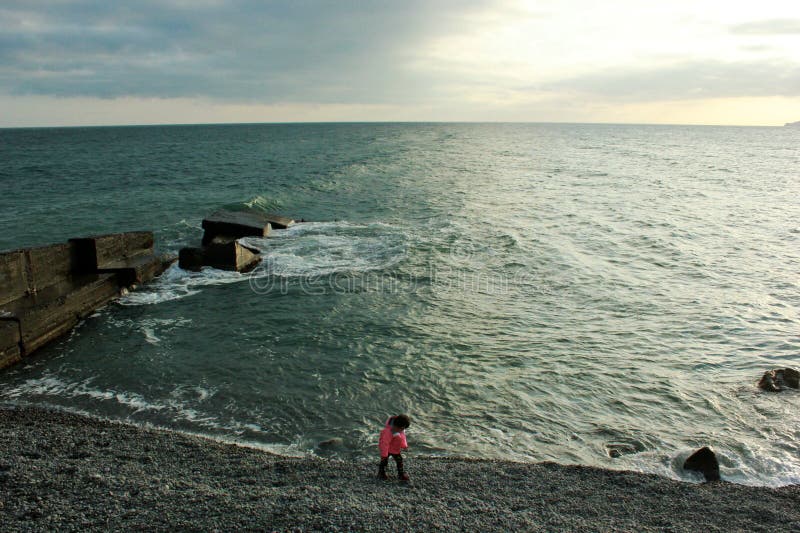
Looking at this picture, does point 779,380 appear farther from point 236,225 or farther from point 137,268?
point 236,225

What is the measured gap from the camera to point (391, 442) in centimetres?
784

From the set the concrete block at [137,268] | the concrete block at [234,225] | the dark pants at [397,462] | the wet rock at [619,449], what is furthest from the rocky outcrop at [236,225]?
the wet rock at [619,449]

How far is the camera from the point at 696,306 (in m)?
17.2

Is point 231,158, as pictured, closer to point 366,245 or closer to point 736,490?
point 366,245

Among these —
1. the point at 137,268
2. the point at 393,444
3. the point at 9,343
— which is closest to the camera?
the point at 393,444

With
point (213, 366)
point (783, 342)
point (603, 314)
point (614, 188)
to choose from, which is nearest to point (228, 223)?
point (213, 366)

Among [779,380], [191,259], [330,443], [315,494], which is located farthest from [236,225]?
[779,380]

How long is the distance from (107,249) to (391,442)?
603 inches

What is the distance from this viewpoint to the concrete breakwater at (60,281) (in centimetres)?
1316

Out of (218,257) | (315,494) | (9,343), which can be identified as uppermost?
(218,257)

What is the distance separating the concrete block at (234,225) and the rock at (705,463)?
830 inches

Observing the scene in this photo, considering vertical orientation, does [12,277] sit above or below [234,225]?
below

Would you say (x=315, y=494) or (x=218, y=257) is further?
(x=218, y=257)

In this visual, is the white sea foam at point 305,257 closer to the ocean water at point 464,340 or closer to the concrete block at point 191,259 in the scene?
the ocean water at point 464,340
